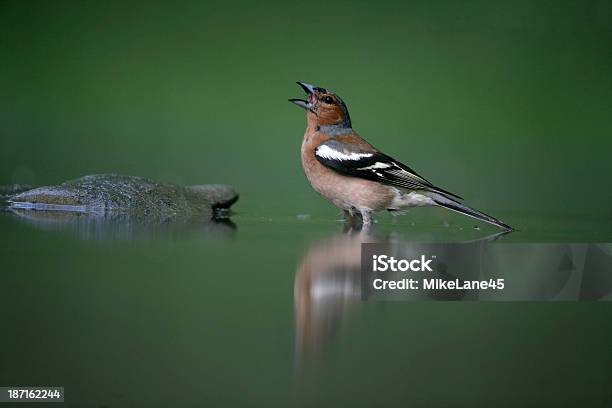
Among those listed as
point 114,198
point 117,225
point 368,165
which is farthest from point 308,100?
point 117,225

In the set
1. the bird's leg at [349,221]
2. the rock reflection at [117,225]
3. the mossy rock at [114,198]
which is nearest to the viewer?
the rock reflection at [117,225]

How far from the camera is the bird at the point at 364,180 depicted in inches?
268

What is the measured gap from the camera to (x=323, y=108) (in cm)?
754

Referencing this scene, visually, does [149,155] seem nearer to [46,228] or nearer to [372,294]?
[46,228]

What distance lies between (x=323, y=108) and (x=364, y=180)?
977mm

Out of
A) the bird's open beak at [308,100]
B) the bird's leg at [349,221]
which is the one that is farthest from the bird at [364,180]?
the bird's open beak at [308,100]

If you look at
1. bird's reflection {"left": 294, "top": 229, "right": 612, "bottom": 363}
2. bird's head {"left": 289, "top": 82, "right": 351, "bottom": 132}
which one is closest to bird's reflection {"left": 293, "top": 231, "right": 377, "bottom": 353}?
bird's reflection {"left": 294, "top": 229, "right": 612, "bottom": 363}

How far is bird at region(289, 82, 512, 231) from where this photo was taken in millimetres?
6816

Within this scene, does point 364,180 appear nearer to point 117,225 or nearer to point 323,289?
point 117,225

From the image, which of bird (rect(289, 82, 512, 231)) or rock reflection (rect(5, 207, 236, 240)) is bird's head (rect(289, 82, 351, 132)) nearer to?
bird (rect(289, 82, 512, 231))

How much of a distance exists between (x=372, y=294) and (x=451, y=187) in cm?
814

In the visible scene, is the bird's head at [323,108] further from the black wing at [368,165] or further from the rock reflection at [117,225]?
the rock reflection at [117,225]

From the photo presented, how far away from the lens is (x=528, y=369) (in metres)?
2.55

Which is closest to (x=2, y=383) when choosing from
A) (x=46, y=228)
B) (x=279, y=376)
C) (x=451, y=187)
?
(x=279, y=376)
